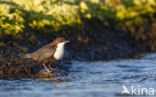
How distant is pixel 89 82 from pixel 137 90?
1277 millimetres

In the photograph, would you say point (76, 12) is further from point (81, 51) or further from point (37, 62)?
point (37, 62)

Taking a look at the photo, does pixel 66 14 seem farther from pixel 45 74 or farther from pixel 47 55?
pixel 45 74

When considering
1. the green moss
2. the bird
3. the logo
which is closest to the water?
the logo

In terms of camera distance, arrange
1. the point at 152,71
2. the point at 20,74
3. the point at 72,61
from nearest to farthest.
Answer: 1. the point at 20,74
2. the point at 152,71
3. the point at 72,61

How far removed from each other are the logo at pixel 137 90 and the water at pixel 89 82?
0.02 meters

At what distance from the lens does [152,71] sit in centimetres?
936

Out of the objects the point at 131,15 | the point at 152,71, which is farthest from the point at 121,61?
the point at 131,15

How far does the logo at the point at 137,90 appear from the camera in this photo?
697 cm

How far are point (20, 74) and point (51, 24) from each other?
9.90 feet

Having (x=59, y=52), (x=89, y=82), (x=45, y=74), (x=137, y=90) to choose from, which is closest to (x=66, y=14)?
(x=59, y=52)

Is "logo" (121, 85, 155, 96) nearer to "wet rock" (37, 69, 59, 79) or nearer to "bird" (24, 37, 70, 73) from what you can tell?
"wet rock" (37, 69, 59, 79)

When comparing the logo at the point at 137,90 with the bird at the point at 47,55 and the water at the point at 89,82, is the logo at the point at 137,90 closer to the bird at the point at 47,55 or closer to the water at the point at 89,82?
the water at the point at 89,82

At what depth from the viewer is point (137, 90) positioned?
7.19m

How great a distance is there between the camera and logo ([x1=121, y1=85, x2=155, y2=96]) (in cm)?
697
